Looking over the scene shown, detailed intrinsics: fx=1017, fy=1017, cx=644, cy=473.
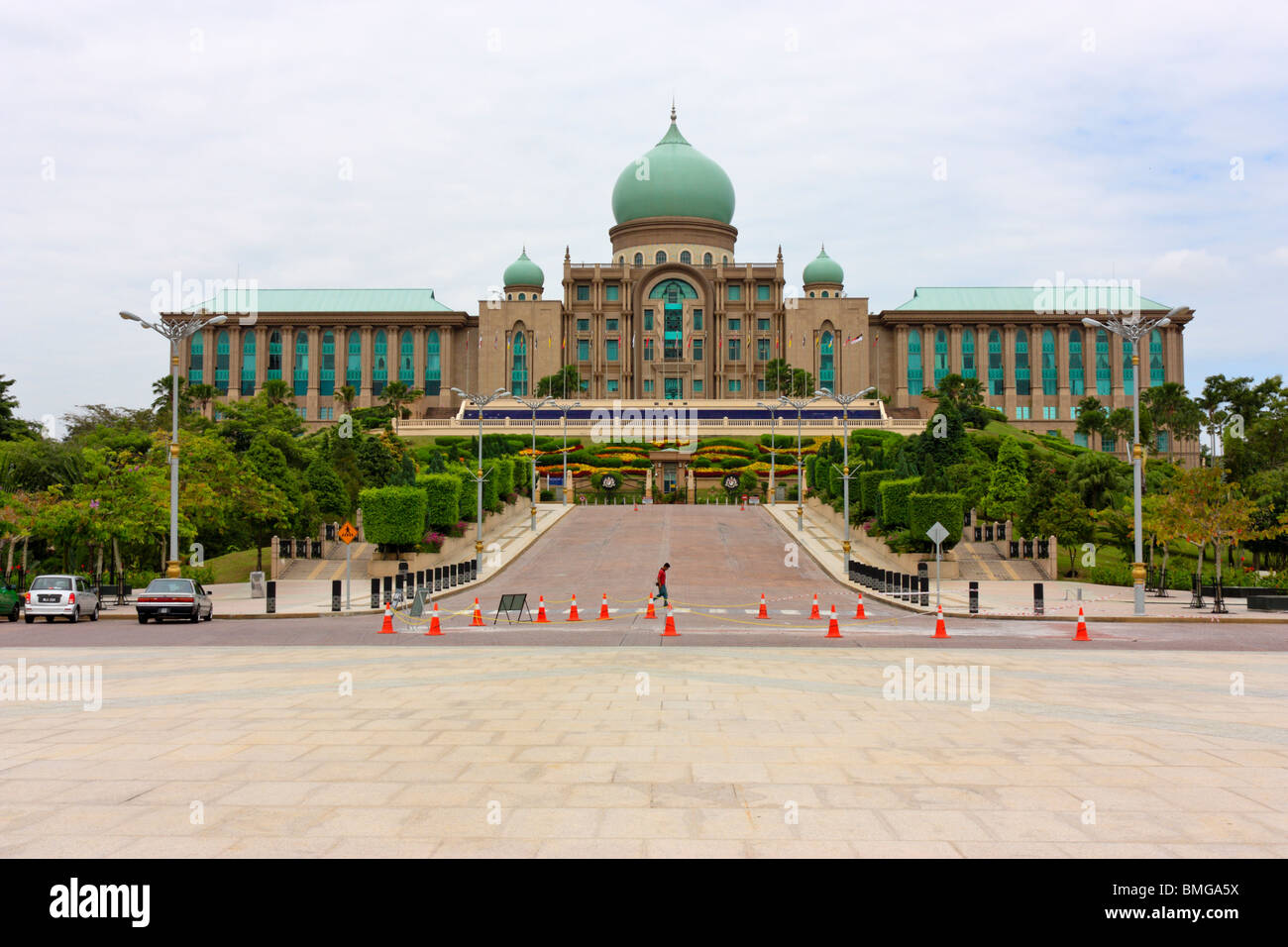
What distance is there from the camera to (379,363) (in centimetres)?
12069

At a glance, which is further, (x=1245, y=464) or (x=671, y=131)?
(x=671, y=131)

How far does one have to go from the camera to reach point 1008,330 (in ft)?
397

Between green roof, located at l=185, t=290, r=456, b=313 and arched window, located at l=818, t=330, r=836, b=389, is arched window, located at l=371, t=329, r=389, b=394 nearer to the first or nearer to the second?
green roof, located at l=185, t=290, r=456, b=313

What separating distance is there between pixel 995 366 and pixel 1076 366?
957 centimetres

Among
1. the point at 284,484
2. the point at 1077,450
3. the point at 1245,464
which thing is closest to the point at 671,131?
the point at 1077,450

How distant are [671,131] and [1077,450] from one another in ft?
203

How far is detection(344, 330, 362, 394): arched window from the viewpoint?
120 metres

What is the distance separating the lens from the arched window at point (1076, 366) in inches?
4729

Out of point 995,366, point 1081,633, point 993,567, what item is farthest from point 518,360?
point 1081,633

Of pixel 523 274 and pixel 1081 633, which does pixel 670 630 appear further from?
pixel 523 274

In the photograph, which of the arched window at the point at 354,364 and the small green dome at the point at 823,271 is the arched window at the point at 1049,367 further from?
the arched window at the point at 354,364

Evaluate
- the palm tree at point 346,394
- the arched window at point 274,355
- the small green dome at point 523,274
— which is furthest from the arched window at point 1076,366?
the arched window at point 274,355

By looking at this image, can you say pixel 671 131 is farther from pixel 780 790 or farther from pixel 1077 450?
pixel 780 790
